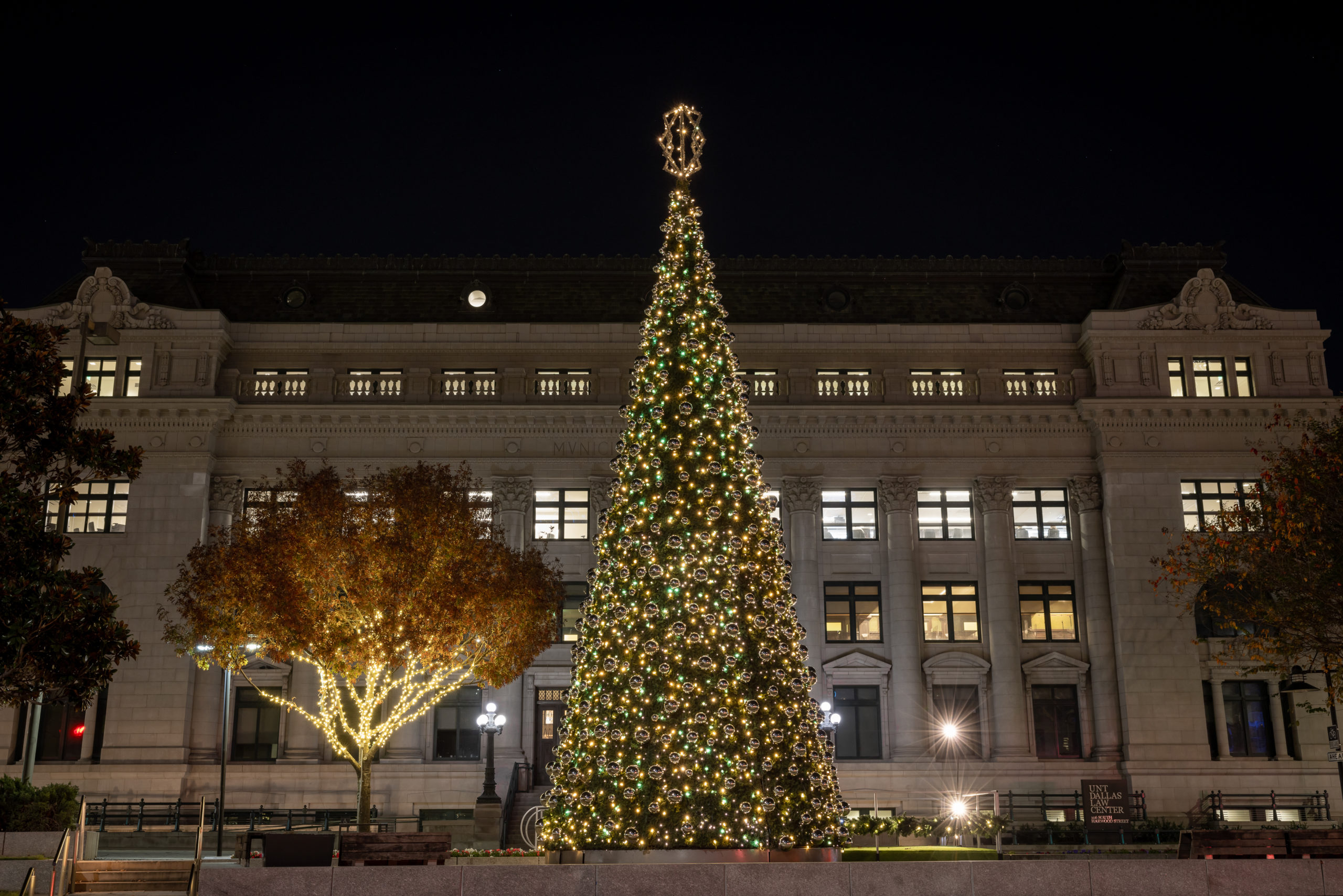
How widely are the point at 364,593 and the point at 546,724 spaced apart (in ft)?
41.4

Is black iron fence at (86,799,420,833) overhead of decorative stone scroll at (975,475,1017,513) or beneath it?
beneath

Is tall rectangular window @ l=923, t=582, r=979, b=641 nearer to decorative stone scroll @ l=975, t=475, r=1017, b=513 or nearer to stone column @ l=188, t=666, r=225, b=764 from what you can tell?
decorative stone scroll @ l=975, t=475, r=1017, b=513

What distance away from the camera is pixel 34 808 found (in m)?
25.2

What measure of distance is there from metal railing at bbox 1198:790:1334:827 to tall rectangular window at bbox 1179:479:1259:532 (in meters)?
8.87

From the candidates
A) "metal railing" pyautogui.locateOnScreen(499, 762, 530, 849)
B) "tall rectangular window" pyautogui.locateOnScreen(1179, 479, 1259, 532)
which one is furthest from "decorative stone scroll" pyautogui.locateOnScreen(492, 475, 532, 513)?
"tall rectangular window" pyautogui.locateOnScreen(1179, 479, 1259, 532)

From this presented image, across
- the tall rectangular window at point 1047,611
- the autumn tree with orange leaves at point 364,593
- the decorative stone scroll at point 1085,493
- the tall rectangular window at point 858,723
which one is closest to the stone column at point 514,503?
the autumn tree with orange leaves at point 364,593

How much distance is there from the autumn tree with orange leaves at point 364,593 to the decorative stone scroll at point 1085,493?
20566mm

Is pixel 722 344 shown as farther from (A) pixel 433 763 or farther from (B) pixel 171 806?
(B) pixel 171 806

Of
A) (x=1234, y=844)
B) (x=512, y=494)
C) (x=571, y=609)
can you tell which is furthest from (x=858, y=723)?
(x=1234, y=844)

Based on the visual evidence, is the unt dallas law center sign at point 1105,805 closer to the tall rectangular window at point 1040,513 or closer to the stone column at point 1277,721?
the stone column at point 1277,721

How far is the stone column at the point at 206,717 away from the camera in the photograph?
39.9 metres

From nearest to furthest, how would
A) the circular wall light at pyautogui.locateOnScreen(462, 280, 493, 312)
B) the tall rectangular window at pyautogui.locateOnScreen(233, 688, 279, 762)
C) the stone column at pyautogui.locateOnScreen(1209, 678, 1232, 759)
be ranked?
1. the stone column at pyautogui.locateOnScreen(1209, 678, 1232, 759)
2. the tall rectangular window at pyautogui.locateOnScreen(233, 688, 279, 762)
3. the circular wall light at pyautogui.locateOnScreen(462, 280, 493, 312)

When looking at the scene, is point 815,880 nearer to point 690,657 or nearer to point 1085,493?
point 690,657

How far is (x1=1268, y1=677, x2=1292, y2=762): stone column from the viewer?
40312 mm
